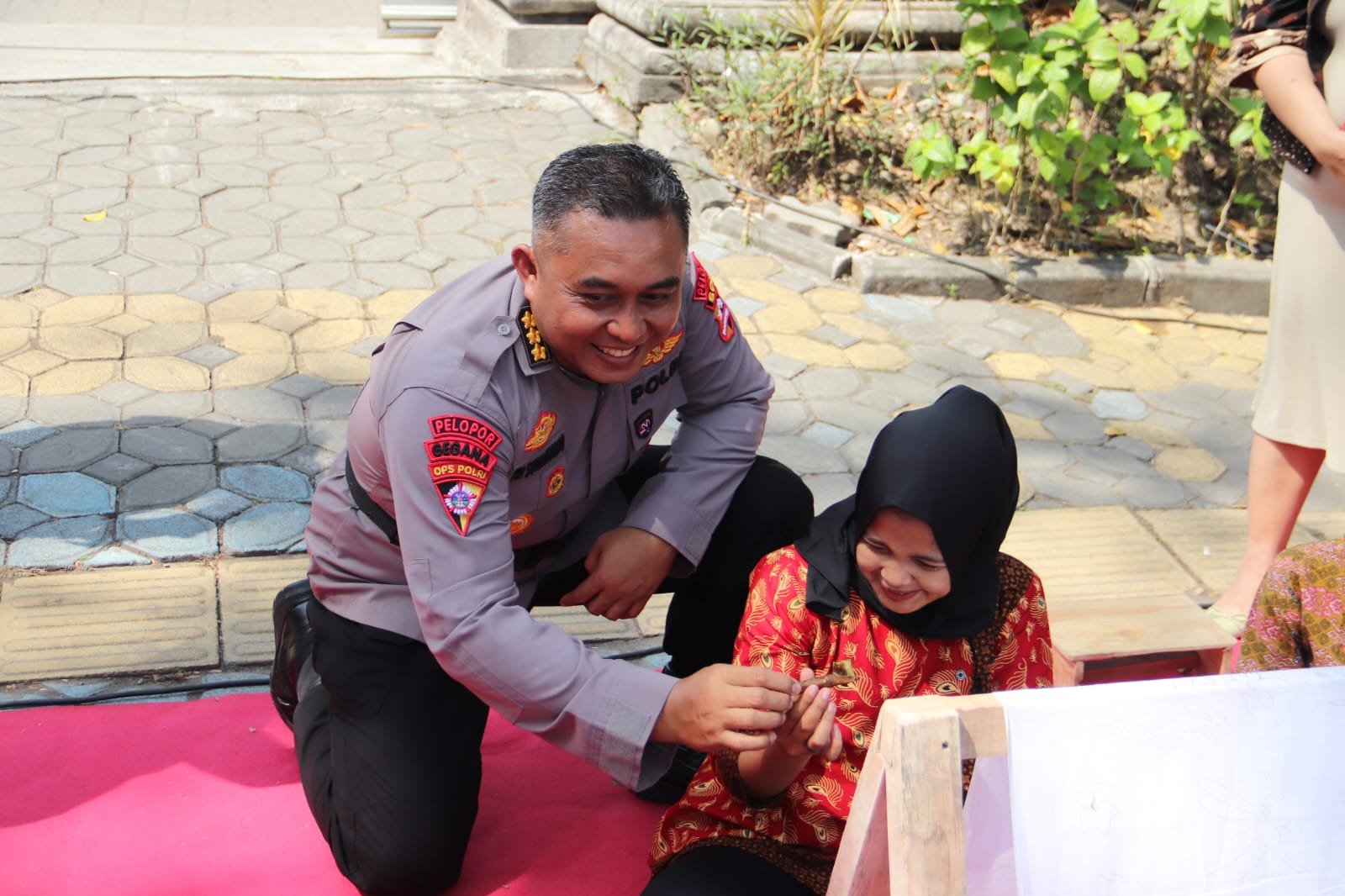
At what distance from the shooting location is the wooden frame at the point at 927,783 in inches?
53.9

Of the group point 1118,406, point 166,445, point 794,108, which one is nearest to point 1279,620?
point 1118,406

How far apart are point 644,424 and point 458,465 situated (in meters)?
0.58

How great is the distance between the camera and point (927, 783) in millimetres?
1372

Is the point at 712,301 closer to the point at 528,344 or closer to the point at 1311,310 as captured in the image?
the point at 528,344

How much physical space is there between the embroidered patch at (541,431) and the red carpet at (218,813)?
0.81 m

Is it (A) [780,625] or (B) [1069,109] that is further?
(B) [1069,109]

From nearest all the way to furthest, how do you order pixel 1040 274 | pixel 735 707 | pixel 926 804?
pixel 926 804
pixel 735 707
pixel 1040 274

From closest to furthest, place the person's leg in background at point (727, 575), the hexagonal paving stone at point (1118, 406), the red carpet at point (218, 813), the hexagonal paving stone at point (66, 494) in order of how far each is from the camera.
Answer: the red carpet at point (218, 813) < the person's leg in background at point (727, 575) < the hexagonal paving stone at point (66, 494) < the hexagonal paving stone at point (1118, 406)

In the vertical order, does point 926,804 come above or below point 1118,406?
above

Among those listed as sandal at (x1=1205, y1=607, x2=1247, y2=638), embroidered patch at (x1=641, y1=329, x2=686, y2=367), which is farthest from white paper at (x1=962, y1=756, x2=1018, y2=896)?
sandal at (x1=1205, y1=607, x2=1247, y2=638)

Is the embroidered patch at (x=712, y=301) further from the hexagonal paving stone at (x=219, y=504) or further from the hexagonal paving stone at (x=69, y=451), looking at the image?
the hexagonal paving stone at (x=69, y=451)

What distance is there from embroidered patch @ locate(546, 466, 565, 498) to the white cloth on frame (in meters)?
1.04

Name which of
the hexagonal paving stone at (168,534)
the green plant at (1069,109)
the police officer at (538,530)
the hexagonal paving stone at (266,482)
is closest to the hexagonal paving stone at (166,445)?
the hexagonal paving stone at (266,482)

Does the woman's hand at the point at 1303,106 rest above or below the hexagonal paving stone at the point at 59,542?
above
